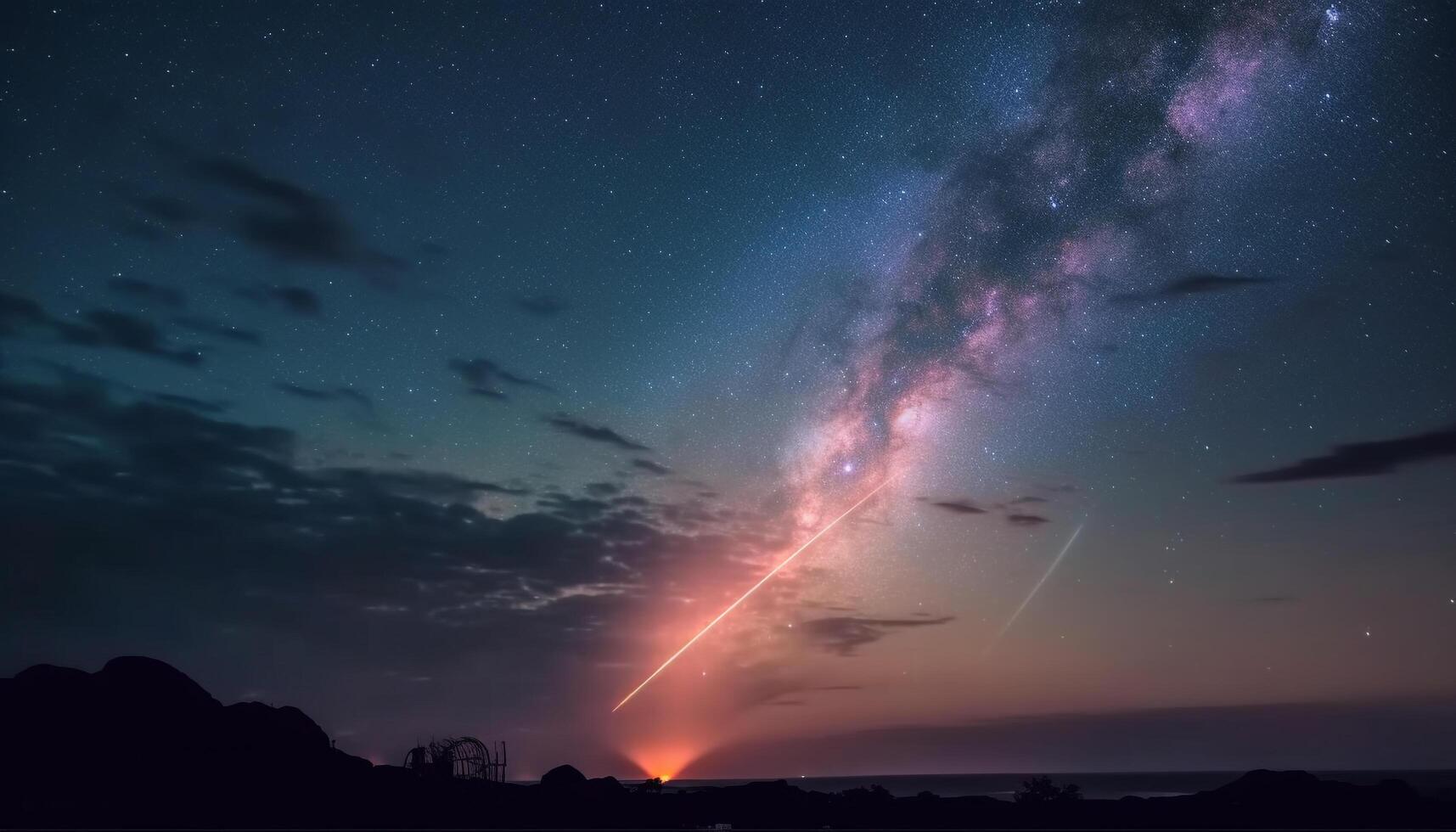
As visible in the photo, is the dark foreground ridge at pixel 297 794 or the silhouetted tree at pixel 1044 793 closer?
the dark foreground ridge at pixel 297 794

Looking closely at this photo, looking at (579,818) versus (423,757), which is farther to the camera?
(423,757)

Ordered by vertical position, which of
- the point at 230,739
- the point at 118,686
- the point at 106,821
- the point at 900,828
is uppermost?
the point at 118,686

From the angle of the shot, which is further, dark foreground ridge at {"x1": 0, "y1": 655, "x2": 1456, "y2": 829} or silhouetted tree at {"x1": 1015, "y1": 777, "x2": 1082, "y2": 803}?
silhouetted tree at {"x1": 1015, "y1": 777, "x2": 1082, "y2": 803}

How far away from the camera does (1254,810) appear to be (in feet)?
86.3

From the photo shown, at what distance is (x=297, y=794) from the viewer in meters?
24.6

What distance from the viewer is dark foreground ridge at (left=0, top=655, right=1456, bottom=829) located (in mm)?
23188

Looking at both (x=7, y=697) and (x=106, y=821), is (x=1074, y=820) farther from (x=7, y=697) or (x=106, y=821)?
(x=7, y=697)

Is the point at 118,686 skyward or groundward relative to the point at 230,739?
skyward

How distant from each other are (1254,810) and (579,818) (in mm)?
20580

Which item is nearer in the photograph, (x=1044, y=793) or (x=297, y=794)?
(x=297, y=794)

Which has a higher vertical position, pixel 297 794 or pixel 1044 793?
pixel 297 794

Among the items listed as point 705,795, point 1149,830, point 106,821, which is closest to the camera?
point 106,821

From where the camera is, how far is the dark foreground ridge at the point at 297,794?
76.1 ft

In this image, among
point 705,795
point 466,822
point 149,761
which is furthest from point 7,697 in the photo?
point 705,795
